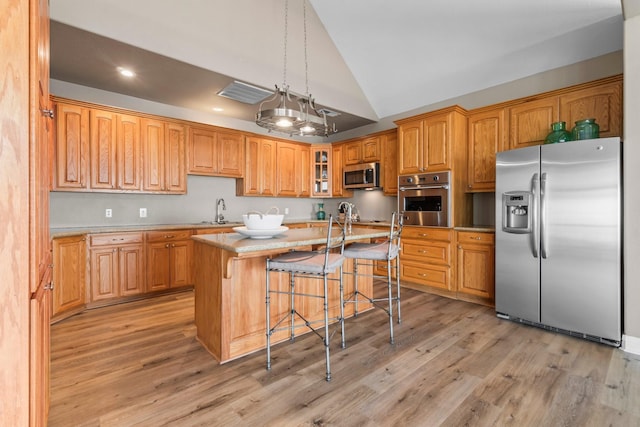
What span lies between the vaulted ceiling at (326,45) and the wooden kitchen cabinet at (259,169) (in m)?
0.51

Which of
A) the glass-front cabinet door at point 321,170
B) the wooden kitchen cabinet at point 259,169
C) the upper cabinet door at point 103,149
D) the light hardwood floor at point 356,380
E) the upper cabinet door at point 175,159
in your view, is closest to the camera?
the light hardwood floor at point 356,380

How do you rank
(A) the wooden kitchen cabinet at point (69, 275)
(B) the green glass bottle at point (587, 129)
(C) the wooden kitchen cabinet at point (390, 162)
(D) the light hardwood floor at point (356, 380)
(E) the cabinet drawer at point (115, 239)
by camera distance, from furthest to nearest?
1. (C) the wooden kitchen cabinet at point (390, 162)
2. (E) the cabinet drawer at point (115, 239)
3. (A) the wooden kitchen cabinet at point (69, 275)
4. (B) the green glass bottle at point (587, 129)
5. (D) the light hardwood floor at point (356, 380)

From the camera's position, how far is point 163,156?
4074mm

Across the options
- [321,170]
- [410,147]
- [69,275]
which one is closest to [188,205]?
[69,275]

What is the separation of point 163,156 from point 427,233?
12.2ft

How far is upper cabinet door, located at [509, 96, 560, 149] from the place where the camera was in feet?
10.9

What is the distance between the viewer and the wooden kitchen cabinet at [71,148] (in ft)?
10.8

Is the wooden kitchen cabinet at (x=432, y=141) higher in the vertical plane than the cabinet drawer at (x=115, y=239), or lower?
higher

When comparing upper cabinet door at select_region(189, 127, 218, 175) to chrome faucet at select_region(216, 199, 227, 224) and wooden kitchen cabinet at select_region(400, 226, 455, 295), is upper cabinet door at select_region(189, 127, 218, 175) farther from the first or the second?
wooden kitchen cabinet at select_region(400, 226, 455, 295)

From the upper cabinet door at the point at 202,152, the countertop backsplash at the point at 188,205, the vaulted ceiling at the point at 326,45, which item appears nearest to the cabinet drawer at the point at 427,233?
the countertop backsplash at the point at 188,205

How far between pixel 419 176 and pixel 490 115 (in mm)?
1110

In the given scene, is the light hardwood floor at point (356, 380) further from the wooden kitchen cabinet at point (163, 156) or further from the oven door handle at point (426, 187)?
the wooden kitchen cabinet at point (163, 156)

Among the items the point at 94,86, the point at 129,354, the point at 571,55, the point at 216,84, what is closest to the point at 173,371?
the point at 129,354

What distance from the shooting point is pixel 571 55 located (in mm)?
3297
